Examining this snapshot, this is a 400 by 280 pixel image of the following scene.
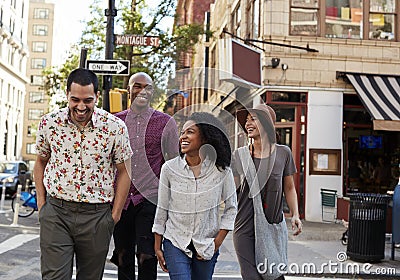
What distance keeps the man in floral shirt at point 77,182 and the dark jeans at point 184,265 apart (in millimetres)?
473

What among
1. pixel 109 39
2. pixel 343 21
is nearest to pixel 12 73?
pixel 343 21

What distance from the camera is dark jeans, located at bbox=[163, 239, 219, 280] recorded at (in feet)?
13.0

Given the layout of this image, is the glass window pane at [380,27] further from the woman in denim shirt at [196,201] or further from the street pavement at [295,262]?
the woman in denim shirt at [196,201]

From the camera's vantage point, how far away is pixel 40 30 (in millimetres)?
103312

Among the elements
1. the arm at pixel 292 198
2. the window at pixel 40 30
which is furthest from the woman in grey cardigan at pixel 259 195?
the window at pixel 40 30

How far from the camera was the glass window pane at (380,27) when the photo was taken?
1716 cm

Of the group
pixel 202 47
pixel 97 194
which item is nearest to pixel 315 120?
pixel 202 47

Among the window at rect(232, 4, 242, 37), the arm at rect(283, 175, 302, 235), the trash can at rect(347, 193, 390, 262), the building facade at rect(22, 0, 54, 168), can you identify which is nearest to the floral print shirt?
the arm at rect(283, 175, 302, 235)

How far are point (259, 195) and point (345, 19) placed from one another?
13638mm

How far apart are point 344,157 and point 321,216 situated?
6.64 feet

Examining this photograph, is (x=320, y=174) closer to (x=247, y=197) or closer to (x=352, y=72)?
(x=352, y=72)

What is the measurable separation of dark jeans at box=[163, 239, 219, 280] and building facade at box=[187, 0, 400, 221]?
12278 mm

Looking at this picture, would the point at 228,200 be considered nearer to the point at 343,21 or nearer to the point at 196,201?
the point at 196,201

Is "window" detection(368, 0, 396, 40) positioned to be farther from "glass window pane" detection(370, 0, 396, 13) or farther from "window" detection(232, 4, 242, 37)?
"window" detection(232, 4, 242, 37)
